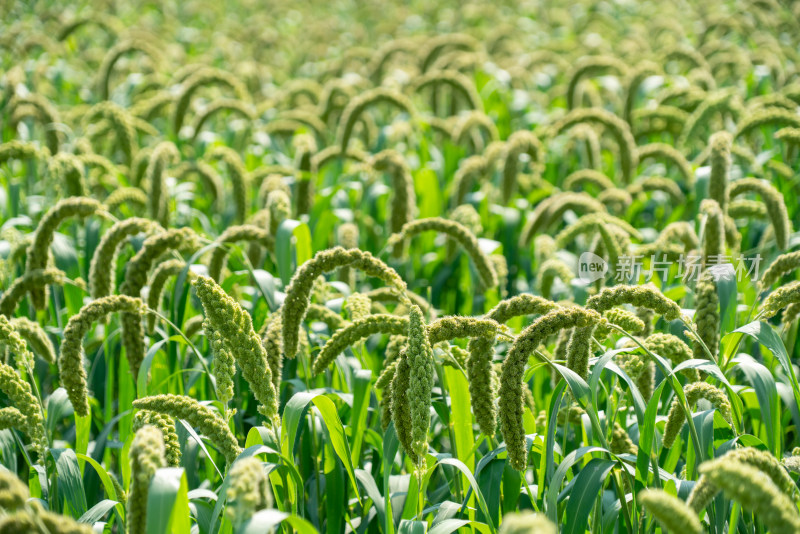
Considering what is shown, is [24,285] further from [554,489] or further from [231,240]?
[554,489]

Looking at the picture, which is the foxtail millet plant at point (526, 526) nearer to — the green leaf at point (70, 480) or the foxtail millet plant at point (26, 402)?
the foxtail millet plant at point (26, 402)

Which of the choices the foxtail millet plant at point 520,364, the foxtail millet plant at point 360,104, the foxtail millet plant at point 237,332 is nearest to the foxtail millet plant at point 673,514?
the foxtail millet plant at point 520,364

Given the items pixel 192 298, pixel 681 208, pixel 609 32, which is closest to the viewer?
pixel 192 298

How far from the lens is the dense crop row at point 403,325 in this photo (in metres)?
2.26

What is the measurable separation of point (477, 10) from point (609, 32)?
3.40m

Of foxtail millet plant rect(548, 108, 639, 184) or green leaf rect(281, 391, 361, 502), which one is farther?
foxtail millet plant rect(548, 108, 639, 184)

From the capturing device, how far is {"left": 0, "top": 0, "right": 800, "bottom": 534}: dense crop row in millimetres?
2256

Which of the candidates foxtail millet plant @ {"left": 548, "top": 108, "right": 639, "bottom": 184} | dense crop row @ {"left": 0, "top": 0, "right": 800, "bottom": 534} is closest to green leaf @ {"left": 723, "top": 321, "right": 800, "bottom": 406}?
dense crop row @ {"left": 0, "top": 0, "right": 800, "bottom": 534}

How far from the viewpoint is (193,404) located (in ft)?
7.36

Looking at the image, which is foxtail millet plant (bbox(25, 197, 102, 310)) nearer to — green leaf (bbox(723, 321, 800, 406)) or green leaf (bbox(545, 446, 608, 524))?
green leaf (bbox(545, 446, 608, 524))

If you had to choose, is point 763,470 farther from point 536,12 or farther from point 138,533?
point 536,12

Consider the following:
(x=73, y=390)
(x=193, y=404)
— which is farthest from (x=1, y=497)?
(x=73, y=390)

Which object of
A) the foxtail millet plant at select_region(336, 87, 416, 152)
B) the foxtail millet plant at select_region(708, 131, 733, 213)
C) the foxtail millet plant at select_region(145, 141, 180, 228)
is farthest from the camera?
the foxtail millet plant at select_region(336, 87, 416, 152)

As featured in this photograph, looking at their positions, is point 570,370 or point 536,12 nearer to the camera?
point 570,370
